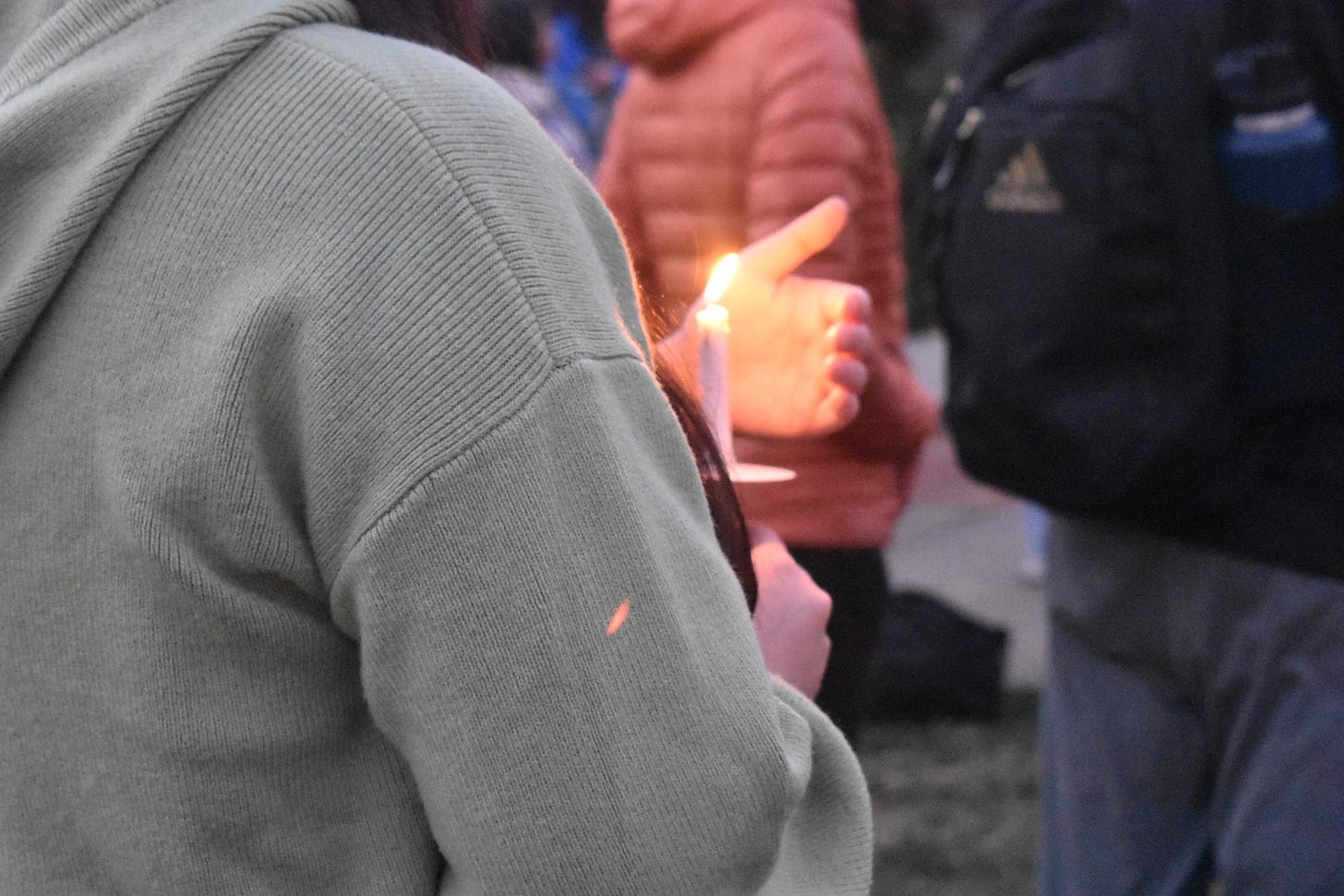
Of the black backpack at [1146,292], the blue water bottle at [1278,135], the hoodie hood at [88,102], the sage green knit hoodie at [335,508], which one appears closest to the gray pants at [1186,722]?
the black backpack at [1146,292]

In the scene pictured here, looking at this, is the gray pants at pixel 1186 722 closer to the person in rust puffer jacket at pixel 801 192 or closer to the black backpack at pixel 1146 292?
the black backpack at pixel 1146 292

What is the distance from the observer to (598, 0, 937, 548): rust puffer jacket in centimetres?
272

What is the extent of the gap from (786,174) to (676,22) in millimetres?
396

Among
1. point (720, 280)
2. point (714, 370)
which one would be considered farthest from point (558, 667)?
point (720, 280)

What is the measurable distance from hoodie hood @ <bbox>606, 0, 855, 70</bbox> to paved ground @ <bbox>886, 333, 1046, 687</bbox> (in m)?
2.64

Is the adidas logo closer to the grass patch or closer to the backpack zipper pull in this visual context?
the backpack zipper pull

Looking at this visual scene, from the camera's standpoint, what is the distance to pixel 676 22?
284 cm

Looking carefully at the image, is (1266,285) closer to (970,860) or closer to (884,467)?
(884,467)

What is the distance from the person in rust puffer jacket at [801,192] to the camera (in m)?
2.73

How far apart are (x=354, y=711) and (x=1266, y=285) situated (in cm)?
→ 179

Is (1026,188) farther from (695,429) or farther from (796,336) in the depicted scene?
(695,429)

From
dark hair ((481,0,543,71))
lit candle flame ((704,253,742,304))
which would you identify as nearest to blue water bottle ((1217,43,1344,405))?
lit candle flame ((704,253,742,304))

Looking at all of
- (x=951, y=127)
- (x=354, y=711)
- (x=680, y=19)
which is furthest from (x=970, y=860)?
(x=354, y=711)

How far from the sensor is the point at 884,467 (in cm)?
281
